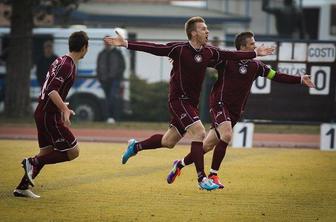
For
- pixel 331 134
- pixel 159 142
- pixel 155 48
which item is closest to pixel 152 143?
pixel 159 142

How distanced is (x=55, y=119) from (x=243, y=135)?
8.23 meters

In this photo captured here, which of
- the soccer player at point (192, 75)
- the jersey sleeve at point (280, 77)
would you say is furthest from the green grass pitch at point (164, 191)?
the jersey sleeve at point (280, 77)

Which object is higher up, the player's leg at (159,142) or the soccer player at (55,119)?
the soccer player at (55,119)

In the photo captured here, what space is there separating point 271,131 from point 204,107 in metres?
1.81

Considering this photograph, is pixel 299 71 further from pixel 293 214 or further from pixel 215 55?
pixel 293 214

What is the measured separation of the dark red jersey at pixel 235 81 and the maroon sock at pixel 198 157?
36.3 inches

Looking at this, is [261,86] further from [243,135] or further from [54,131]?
[54,131]

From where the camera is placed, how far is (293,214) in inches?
370

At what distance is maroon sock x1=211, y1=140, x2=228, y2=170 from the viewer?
1128 centimetres

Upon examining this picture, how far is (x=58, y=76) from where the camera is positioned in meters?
9.75

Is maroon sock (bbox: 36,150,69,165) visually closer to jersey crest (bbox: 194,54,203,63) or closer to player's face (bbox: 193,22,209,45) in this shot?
jersey crest (bbox: 194,54,203,63)

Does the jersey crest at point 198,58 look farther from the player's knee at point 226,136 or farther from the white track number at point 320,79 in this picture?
the white track number at point 320,79

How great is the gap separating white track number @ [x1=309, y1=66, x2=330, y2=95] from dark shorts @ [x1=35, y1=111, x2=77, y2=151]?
362 inches

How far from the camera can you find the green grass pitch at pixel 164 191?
30.2ft
